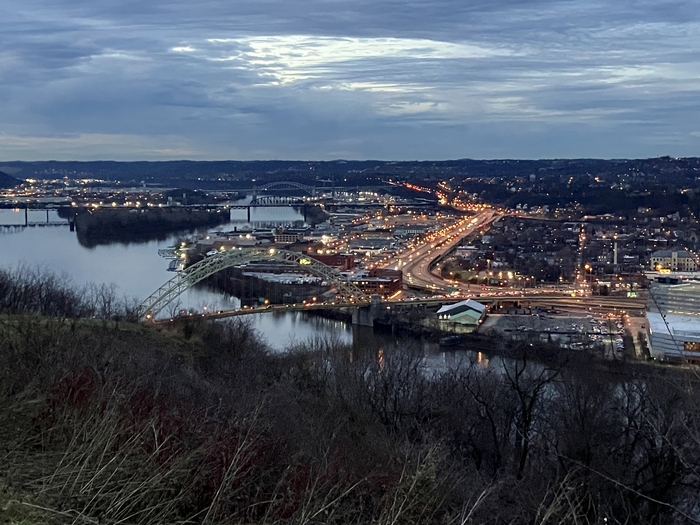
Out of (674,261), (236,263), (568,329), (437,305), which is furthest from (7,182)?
(568,329)

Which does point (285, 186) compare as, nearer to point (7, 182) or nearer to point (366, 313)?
point (7, 182)

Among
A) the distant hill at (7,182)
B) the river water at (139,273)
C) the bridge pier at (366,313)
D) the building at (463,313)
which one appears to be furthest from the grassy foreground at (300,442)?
the distant hill at (7,182)

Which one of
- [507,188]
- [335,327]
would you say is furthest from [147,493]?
[507,188]

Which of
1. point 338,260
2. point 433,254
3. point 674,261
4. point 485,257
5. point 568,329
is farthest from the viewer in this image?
point 433,254

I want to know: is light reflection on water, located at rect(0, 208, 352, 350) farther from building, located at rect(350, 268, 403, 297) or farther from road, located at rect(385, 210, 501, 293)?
road, located at rect(385, 210, 501, 293)

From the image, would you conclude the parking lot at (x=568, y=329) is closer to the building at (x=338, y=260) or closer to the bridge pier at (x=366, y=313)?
the bridge pier at (x=366, y=313)

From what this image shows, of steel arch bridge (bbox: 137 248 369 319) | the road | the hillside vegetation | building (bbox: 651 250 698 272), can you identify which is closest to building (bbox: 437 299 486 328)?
steel arch bridge (bbox: 137 248 369 319)
